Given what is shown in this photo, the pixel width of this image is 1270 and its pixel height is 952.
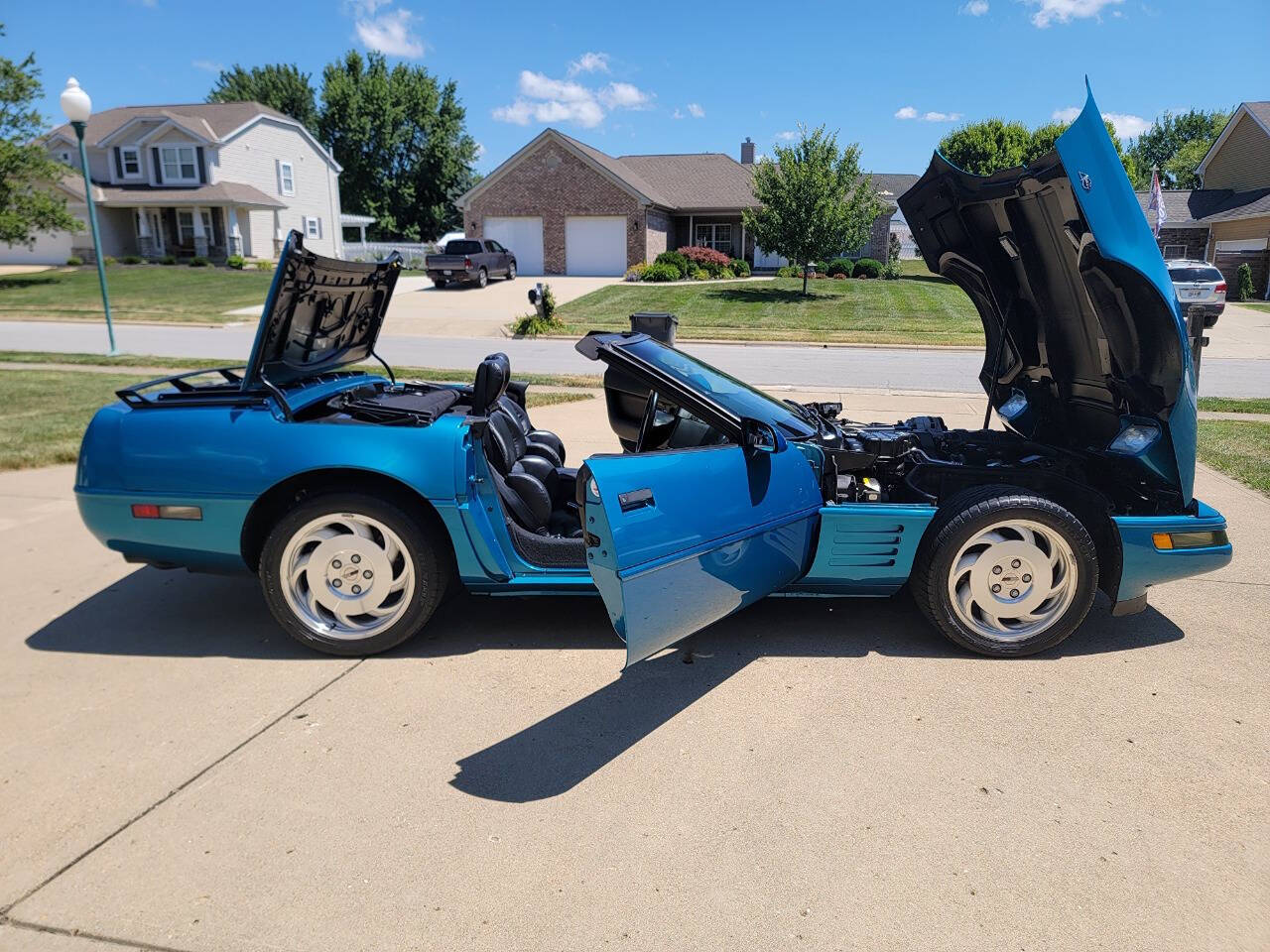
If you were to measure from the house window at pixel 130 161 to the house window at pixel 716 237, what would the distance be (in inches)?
985

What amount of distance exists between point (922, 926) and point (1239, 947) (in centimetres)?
78

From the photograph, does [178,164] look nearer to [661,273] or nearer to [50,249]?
[50,249]

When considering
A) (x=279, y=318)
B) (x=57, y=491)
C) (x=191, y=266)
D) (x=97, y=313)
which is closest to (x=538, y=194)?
(x=191, y=266)

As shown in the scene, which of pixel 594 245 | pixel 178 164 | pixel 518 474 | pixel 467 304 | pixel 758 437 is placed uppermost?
pixel 178 164

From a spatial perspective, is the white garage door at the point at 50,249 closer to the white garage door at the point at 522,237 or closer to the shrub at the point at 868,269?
the white garage door at the point at 522,237

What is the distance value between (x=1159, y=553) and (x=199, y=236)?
140 ft

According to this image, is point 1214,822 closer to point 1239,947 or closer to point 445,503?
point 1239,947

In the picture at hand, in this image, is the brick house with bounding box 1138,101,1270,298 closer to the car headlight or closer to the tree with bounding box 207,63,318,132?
the car headlight

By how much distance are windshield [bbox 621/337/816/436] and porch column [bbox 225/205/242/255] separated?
3946cm

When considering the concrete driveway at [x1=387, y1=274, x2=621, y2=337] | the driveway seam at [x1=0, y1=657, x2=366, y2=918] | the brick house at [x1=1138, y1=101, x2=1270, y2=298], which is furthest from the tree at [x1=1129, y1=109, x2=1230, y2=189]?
the driveway seam at [x1=0, y1=657, x2=366, y2=918]

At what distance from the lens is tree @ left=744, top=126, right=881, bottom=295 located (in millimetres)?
25922

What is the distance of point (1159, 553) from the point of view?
3803 millimetres

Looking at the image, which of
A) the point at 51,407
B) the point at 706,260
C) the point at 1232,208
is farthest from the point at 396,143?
the point at 51,407

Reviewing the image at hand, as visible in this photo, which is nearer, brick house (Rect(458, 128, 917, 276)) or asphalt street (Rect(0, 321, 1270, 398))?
asphalt street (Rect(0, 321, 1270, 398))
